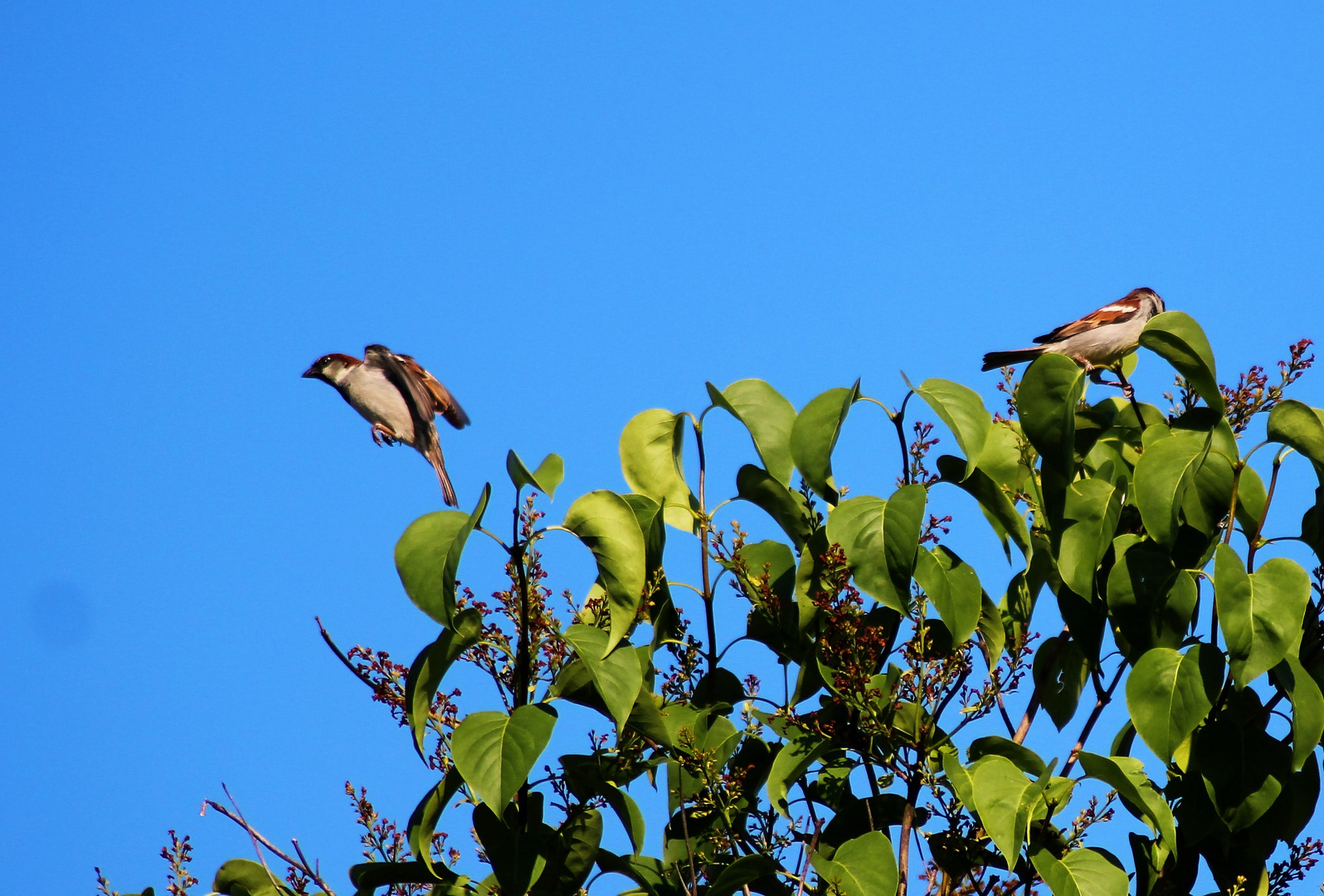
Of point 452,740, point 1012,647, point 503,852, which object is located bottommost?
point 503,852

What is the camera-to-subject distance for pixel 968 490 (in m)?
3.13

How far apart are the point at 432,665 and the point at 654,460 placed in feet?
2.84

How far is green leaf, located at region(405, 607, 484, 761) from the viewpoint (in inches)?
106

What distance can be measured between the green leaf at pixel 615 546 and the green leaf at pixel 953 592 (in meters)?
0.66

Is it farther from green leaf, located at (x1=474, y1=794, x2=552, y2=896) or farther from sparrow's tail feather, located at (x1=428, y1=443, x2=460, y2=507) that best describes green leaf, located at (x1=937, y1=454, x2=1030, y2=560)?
sparrow's tail feather, located at (x1=428, y1=443, x2=460, y2=507)

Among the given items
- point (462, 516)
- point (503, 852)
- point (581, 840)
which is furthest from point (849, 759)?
point (462, 516)

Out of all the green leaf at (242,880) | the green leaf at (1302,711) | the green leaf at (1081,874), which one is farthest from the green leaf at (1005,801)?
the green leaf at (242,880)

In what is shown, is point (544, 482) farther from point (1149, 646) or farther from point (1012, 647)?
point (1149, 646)

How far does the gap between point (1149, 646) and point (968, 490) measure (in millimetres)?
572

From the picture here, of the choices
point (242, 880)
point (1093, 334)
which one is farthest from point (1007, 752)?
point (1093, 334)

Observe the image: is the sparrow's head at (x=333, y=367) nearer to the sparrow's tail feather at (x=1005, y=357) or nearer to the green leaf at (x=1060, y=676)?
the sparrow's tail feather at (x=1005, y=357)

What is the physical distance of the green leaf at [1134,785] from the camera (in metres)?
2.64

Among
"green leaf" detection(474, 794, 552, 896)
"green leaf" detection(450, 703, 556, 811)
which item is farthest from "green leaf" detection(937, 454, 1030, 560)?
"green leaf" detection(474, 794, 552, 896)

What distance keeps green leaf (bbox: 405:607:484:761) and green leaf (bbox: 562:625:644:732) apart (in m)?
0.21
